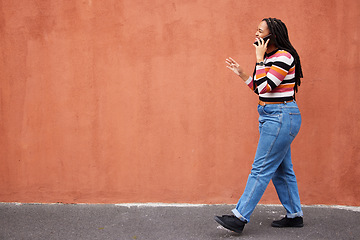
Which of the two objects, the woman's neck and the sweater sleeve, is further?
the woman's neck

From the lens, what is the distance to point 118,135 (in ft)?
12.9

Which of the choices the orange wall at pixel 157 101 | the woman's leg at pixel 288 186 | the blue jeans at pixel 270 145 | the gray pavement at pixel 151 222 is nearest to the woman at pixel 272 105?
the blue jeans at pixel 270 145

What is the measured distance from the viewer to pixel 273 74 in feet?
9.64

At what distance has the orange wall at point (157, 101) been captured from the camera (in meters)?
3.75

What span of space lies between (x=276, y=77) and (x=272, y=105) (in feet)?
0.80

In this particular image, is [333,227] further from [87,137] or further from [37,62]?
[37,62]

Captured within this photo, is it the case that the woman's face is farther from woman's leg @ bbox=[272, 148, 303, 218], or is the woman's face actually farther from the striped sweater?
woman's leg @ bbox=[272, 148, 303, 218]

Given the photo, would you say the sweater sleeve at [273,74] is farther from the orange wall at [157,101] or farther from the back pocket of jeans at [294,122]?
the orange wall at [157,101]

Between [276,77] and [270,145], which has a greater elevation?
[276,77]

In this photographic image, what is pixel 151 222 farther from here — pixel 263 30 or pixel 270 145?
pixel 263 30

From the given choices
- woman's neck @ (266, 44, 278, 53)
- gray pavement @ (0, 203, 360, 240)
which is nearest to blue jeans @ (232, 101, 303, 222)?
gray pavement @ (0, 203, 360, 240)

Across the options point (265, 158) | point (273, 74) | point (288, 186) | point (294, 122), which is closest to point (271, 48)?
point (273, 74)

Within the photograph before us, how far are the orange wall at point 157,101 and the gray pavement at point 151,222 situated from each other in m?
0.14

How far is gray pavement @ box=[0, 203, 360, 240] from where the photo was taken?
325 centimetres
